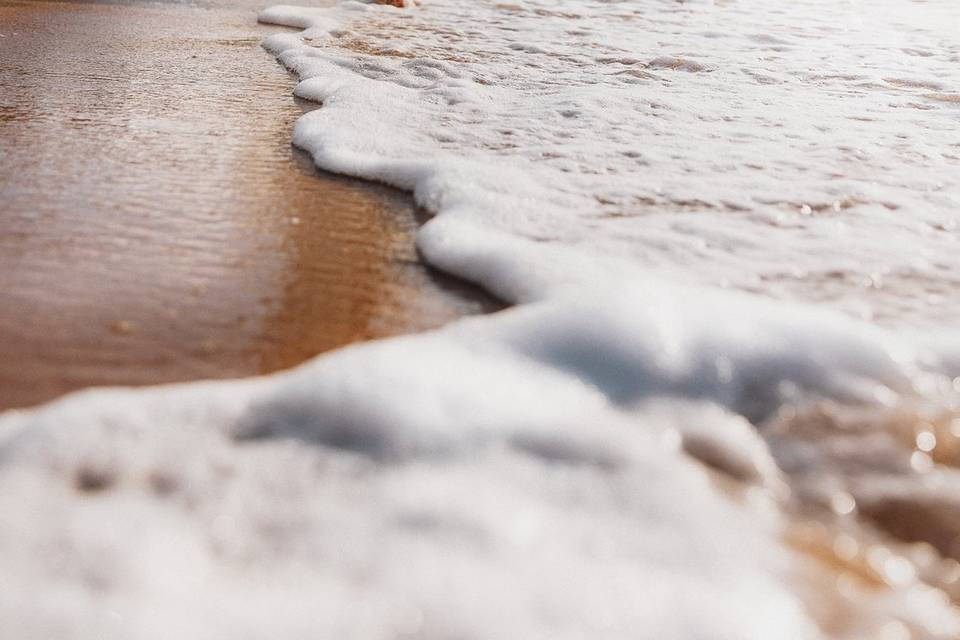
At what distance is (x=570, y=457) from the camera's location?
1120 millimetres

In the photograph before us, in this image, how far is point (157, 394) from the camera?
46.4 inches

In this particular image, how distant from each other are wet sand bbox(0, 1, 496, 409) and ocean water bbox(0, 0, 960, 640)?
12 cm

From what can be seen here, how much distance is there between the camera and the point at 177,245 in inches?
67.2

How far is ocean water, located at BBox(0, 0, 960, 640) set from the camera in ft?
Result: 2.95

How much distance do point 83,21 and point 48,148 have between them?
2932 mm

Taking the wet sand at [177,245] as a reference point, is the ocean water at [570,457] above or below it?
above

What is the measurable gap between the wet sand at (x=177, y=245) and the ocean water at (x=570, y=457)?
0.12 meters

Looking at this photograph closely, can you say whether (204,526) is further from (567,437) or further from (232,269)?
(232,269)

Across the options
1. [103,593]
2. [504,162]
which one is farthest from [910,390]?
[504,162]

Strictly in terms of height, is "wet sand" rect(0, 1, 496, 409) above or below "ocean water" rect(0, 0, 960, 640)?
below

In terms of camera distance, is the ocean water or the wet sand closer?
the ocean water

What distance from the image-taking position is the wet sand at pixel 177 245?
1.34 meters

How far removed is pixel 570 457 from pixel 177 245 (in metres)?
1.00

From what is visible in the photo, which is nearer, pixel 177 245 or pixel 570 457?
pixel 570 457
